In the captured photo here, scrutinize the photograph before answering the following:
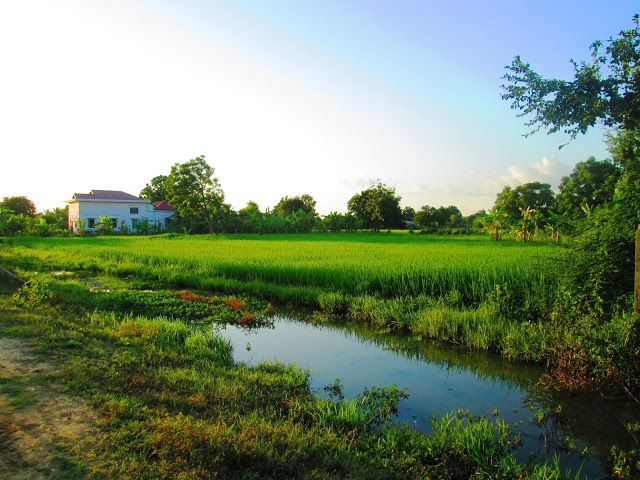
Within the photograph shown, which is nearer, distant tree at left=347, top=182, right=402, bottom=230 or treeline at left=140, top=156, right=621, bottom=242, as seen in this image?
treeline at left=140, top=156, right=621, bottom=242

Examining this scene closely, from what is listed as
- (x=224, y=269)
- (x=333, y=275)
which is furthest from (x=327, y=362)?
(x=224, y=269)

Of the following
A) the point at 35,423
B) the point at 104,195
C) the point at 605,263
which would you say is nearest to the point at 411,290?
the point at 605,263

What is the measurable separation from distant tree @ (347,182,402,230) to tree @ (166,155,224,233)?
908 inches

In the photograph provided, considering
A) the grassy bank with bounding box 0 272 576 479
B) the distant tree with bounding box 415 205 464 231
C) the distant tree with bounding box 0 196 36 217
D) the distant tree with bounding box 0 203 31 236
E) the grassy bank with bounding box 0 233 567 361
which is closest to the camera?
the grassy bank with bounding box 0 272 576 479

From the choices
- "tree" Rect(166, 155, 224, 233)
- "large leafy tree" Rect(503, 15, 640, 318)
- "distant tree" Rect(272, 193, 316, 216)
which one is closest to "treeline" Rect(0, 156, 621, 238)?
"tree" Rect(166, 155, 224, 233)

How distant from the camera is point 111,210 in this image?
47812 mm

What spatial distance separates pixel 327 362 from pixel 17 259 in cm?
1805

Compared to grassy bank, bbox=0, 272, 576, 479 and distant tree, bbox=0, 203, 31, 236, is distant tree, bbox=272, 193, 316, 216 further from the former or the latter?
grassy bank, bbox=0, 272, 576, 479

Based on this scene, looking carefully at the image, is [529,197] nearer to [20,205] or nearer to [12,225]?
[12,225]

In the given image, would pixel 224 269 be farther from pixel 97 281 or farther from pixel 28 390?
pixel 28 390

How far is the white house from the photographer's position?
4656 centimetres

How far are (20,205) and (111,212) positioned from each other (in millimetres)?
24407

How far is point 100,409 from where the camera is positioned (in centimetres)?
398

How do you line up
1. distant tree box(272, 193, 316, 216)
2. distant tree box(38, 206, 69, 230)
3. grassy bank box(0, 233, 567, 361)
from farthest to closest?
1. distant tree box(272, 193, 316, 216)
2. distant tree box(38, 206, 69, 230)
3. grassy bank box(0, 233, 567, 361)
